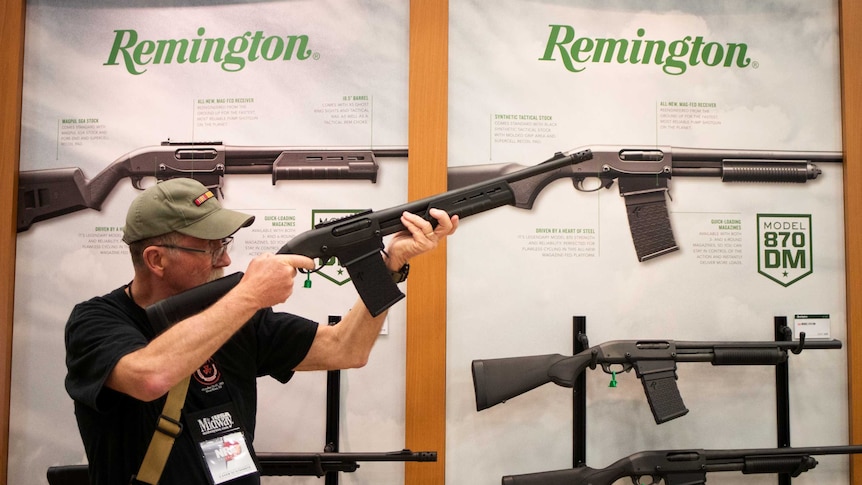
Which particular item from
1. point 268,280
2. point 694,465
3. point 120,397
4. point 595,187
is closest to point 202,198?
point 268,280

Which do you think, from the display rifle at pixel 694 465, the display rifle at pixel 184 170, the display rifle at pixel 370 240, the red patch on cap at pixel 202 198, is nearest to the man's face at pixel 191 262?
the red patch on cap at pixel 202 198

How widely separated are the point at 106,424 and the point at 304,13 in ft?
6.62

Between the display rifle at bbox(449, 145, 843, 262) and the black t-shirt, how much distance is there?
142cm

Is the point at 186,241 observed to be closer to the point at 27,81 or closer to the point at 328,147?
the point at 328,147

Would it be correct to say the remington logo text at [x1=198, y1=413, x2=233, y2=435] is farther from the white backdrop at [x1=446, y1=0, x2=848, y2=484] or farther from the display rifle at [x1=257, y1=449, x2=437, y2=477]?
the white backdrop at [x1=446, y1=0, x2=848, y2=484]

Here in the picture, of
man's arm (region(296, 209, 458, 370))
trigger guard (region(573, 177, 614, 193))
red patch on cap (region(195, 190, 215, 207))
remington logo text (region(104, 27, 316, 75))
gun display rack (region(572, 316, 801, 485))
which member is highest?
remington logo text (region(104, 27, 316, 75))

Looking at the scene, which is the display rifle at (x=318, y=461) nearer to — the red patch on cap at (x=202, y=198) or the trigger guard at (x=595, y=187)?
the red patch on cap at (x=202, y=198)

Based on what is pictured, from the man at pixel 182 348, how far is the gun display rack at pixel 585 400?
3.21 ft

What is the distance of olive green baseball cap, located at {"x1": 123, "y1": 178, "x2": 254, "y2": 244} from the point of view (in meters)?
1.77

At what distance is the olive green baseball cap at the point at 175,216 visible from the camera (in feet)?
5.81

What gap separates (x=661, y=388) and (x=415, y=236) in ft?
4.33

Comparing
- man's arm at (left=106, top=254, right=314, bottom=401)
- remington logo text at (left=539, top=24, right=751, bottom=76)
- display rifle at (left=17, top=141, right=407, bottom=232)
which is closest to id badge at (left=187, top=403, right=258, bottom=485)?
man's arm at (left=106, top=254, right=314, bottom=401)

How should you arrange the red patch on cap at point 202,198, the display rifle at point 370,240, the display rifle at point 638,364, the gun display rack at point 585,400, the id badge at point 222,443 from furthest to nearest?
the gun display rack at point 585,400, the display rifle at point 638,364, the display rifle at point 370,240, the red patch on cap at point 202,198, the id badge at point 222,443

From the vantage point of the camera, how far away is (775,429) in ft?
8.91
